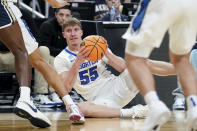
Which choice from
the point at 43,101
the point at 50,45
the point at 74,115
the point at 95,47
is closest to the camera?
the point at 74,115

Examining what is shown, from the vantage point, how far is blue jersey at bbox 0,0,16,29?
425 cm

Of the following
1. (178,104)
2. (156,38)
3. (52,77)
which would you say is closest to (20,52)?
(52,77)

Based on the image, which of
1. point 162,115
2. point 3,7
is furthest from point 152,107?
point 3,7

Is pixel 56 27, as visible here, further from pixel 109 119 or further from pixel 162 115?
pixel 162 115

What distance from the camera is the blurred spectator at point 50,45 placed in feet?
23.5

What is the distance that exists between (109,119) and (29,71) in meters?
1.37

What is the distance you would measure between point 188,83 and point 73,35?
2.55 metres

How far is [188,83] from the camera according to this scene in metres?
3.51

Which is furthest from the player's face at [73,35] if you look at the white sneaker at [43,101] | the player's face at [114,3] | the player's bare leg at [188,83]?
the player's face at [114,3]

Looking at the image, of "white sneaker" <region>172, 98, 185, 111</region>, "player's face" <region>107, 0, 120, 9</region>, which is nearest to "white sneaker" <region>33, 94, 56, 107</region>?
"white sneaker" <region>172, 98, 185, 111</region>

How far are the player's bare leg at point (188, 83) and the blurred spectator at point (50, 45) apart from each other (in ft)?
12.3

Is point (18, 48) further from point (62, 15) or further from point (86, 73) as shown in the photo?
point (62, 15)

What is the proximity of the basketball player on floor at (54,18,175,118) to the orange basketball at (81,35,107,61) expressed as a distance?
11.7 inches

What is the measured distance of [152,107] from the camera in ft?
10.4
